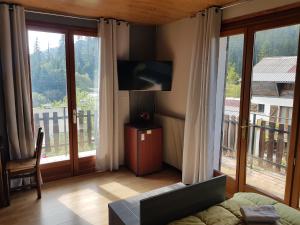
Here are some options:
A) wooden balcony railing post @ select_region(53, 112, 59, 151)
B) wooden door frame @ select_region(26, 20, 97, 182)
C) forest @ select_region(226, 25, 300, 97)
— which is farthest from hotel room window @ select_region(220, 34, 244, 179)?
wooden balcony railing post @ select_region(53, 112, 59, 151)

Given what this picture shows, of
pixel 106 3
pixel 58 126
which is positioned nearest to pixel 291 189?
pixel 106 3

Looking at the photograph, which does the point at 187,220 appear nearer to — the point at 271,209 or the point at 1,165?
the point at 271,209

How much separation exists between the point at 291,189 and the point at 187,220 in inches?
53.5

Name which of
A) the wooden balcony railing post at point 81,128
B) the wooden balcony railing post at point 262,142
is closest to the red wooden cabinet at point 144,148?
the wooden balcony railing post at point 81,128

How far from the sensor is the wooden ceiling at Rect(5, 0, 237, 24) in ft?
9.02

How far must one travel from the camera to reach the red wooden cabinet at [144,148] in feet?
12.0

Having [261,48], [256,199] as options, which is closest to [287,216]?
[256,199]

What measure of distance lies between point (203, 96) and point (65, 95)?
2061 mm

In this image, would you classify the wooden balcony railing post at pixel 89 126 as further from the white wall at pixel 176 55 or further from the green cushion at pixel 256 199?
the green cushion at pixel 256 199

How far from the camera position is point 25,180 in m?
3.27

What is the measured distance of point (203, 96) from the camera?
3004mm

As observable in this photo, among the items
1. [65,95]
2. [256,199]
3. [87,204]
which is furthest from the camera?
[65,95]

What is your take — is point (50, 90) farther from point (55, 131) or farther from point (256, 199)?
point (256, 199)

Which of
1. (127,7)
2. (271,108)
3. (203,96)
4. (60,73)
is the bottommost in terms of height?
(271,108)
